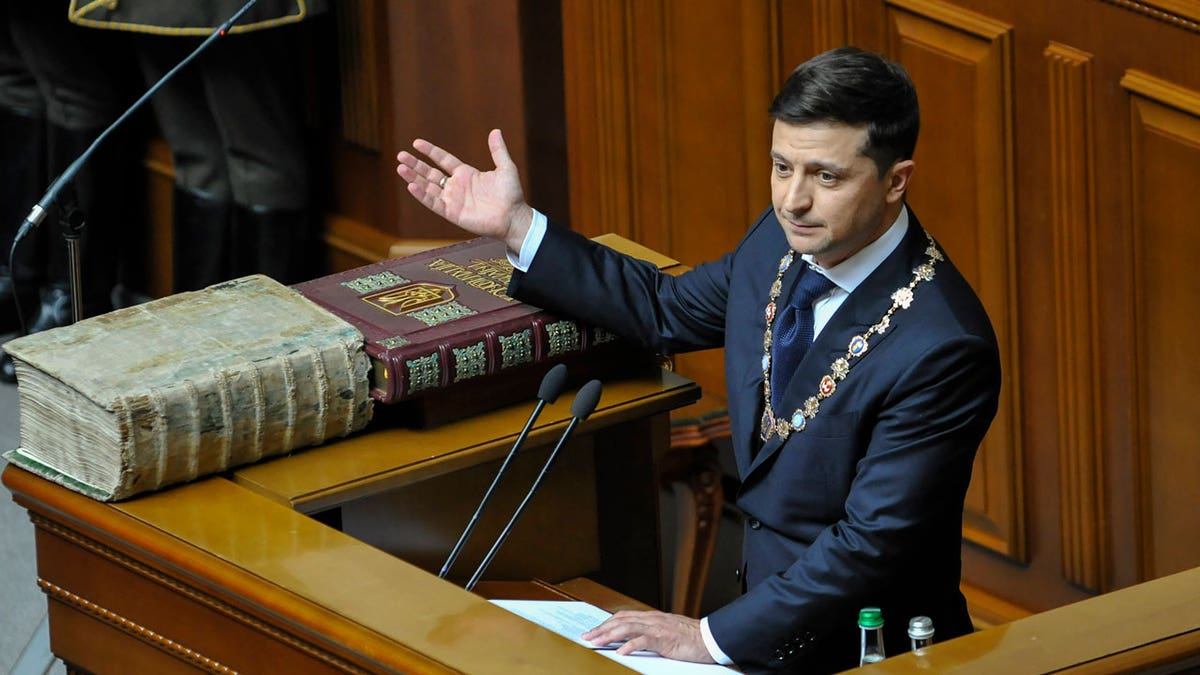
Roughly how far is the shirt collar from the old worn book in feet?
1.84

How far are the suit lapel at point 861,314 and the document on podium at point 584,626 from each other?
0.30m

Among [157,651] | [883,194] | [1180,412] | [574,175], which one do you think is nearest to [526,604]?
[157,651]

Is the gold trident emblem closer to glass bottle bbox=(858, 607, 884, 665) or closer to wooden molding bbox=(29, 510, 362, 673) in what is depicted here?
wooden molding bbox=(29, 510, 362, 673)

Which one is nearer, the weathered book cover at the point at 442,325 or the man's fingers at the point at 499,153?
the weathered book cover at the point at 442,325

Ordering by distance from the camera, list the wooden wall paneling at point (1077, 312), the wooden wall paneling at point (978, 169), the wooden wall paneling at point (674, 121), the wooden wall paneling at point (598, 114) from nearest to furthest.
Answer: the wooden wall paneling at point (1077, 312) < the wooden wall paneling at point (978, 169) < the wooden wall paneling at point (674, 121) < the wooden wall paneling at point (598, 114)

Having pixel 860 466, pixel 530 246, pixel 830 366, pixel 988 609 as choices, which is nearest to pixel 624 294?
pixel 530 246

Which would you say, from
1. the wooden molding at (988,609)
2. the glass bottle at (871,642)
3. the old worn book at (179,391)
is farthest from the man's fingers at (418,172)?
the wooden molding at (988,609)

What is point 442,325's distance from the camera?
2674 millimetres

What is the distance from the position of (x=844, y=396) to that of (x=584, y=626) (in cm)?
39

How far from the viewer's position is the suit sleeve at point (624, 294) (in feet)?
8.93

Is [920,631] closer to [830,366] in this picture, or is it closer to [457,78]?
[830,366]

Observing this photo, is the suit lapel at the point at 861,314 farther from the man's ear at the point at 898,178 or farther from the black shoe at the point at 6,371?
the black shoe at the point at 6,371

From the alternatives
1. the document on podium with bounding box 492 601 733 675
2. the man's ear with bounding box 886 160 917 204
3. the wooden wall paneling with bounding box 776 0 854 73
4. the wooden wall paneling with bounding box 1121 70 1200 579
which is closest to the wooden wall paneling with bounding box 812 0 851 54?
the wooden wall paneling with bounding box 776 0 854 73

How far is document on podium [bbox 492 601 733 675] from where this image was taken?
2361 millimetres
